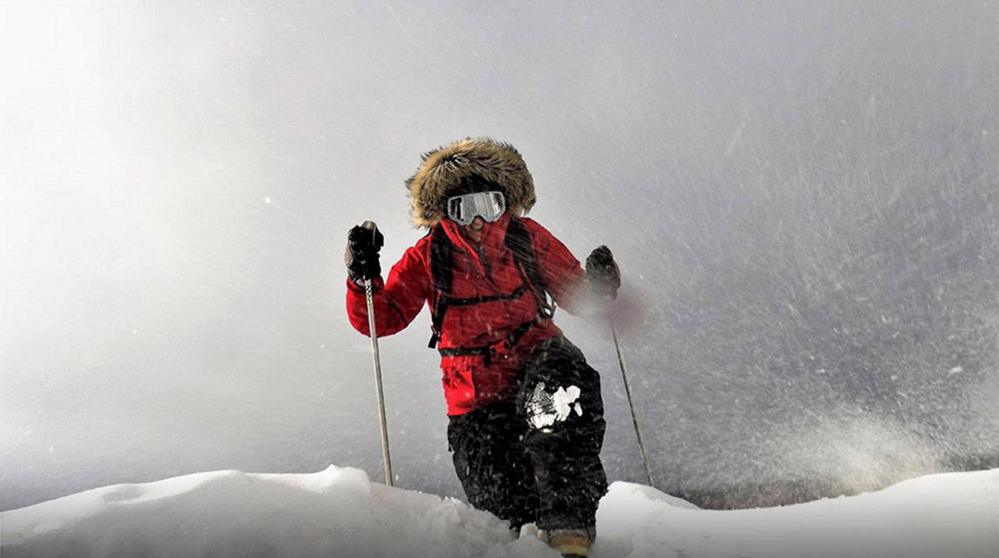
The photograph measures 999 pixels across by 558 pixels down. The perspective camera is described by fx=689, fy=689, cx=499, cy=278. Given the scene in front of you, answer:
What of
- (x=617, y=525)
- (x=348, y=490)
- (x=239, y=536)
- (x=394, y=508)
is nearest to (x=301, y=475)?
(x=348, y=490)

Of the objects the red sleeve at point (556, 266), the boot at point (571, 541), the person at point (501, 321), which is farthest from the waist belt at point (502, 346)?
the boot at point (571, 541)

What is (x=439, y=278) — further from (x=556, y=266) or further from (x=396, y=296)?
(x=556, y=266)

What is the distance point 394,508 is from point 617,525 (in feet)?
6.90

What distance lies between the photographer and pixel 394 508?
257cm

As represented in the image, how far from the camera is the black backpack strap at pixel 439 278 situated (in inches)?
159

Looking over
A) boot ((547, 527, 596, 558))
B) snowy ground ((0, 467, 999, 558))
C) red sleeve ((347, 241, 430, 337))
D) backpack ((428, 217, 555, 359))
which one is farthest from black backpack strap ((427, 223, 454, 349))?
boot ((547, 527, 596, 558))

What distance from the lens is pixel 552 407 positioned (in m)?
3.20

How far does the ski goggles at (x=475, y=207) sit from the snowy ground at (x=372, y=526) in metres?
1.85

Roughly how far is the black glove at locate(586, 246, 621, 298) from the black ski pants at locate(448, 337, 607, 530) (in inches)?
33.3

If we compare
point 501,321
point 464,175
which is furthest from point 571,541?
point 464,175

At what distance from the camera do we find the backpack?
395cm

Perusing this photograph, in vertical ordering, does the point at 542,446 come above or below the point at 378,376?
below

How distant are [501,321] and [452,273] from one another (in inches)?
17.5

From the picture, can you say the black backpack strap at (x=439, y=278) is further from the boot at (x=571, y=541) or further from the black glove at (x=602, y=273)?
the boot at (x=571, y=541)
